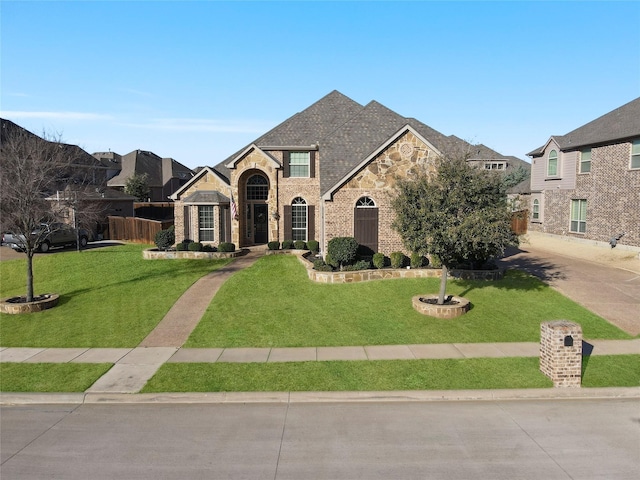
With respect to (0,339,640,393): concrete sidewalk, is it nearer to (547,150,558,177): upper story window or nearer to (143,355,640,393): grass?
(143,355,640,393): grass

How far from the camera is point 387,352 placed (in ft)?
38.4

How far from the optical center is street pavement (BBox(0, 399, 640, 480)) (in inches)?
262

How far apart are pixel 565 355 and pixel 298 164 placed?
19.5 m

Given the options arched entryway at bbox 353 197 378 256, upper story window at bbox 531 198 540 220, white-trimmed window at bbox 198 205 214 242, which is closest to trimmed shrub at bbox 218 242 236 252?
white-trimmed window at bbox 198 205 214 242

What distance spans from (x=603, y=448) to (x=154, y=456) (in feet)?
24.1

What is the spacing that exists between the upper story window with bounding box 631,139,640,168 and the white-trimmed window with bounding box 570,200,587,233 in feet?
15.4

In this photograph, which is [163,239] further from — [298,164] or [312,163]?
[312,163]

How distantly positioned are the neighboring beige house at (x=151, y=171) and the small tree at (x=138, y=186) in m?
2.28

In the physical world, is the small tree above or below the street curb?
above

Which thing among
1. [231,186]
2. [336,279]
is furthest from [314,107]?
[336,279]

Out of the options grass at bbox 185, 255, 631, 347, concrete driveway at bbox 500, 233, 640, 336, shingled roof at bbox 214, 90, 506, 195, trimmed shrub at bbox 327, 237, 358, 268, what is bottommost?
grass at bbox 185, 255, 631, 347

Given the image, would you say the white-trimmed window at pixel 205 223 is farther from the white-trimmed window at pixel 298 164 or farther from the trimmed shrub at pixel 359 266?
the trimmed shrub at pixel 359 266

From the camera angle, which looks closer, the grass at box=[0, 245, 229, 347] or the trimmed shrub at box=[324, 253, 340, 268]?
the grass at box=[0, 245, 229, 347]

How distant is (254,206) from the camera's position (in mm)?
27219
